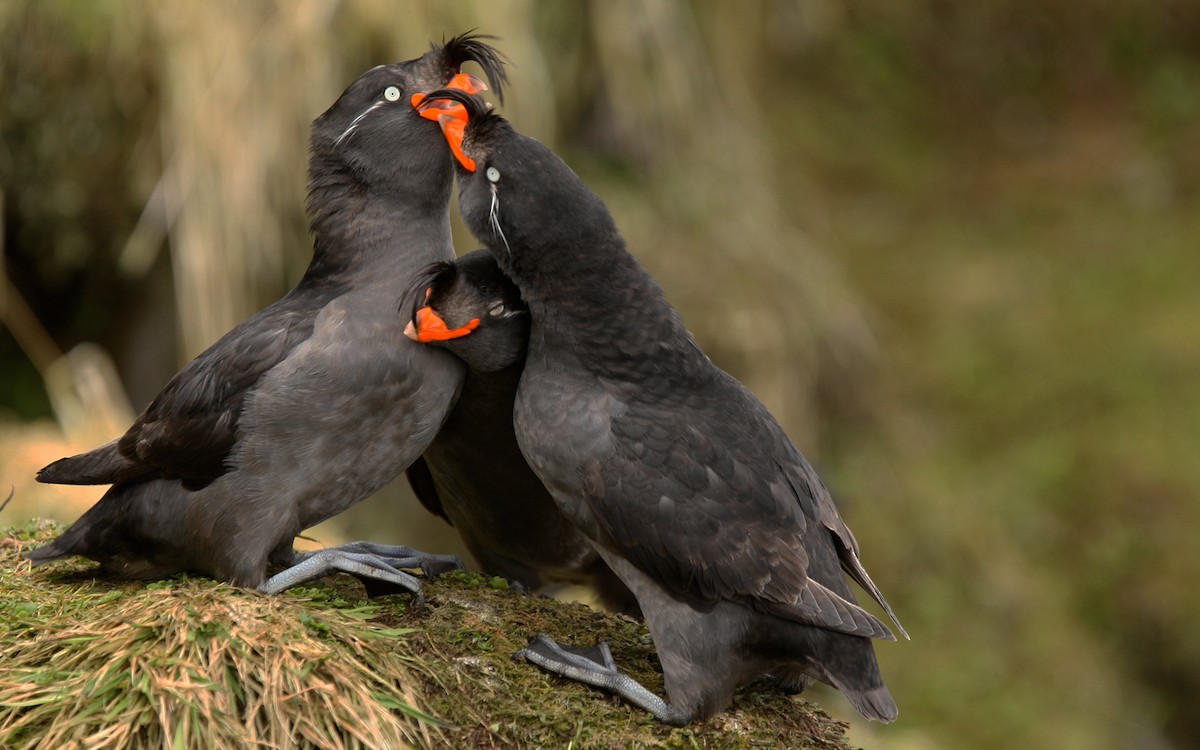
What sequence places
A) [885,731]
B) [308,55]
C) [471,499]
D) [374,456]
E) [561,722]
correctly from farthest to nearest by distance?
[885,731]
[308,55]
[471,499]
[374,456]
[561,722]

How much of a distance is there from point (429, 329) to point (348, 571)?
719 millimetres

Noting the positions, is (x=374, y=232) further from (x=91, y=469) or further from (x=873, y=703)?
(x=873, y=703)

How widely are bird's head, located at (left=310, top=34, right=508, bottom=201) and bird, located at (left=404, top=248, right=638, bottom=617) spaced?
0.32 meters

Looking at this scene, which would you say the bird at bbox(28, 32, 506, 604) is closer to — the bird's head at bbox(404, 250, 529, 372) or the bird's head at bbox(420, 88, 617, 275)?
the bird's head at bbox(404, 250, 529, 372)

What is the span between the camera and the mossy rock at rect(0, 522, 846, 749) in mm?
2949

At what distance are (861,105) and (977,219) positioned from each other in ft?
5.02

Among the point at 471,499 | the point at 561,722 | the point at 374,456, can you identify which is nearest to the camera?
the point at 561,722

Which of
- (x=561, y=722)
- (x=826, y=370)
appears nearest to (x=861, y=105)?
(x=826, y=370)

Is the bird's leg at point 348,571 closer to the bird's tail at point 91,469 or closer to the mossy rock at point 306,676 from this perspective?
the mossy rock at point 306,676

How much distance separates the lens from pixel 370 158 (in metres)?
3.92

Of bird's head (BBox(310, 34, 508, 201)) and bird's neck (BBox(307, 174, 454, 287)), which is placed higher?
bird's head (BBox(310, 34, 508, 201))

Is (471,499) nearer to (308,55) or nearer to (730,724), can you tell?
(730,724)

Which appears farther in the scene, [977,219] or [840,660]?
[977,219]

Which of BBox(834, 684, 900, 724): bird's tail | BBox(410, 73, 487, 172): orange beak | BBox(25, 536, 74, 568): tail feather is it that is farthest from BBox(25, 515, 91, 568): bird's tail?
BBox(834, 684, 900, 724): bird's tail
